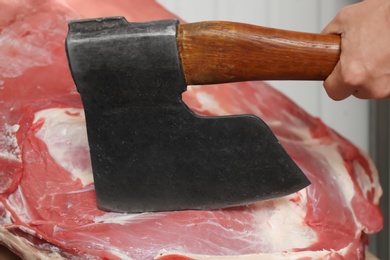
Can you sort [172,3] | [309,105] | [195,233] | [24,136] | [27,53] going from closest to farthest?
1. [195,233]
2. [24,136]
3. [27,53]
4. [172,3]
5. [309,105]

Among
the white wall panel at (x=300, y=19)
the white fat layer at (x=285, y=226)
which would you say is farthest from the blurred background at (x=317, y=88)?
the white fat layer at (x=285, y=226)

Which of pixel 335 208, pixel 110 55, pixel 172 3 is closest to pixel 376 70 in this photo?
pixel 335 208

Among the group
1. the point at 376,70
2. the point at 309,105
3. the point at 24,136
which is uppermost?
the point at 376,70

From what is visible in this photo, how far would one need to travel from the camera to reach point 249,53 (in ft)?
3.82

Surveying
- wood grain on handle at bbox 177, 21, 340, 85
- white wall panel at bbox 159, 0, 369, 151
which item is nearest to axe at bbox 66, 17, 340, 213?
wood grain on handle at bbox 177, 21, 340, 85

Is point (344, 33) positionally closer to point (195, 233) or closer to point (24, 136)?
point (195, 233)

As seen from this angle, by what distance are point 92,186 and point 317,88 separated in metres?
1.01

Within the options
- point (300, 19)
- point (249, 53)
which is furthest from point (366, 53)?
point (300, 19)

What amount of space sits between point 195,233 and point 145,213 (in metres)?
0.10

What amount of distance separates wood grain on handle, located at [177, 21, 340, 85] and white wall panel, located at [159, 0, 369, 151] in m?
0.83

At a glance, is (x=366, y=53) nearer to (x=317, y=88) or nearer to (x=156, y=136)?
(x=156, y=136)

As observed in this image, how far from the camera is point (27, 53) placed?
147 centimetres

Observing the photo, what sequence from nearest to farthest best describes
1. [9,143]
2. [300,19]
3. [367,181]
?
[9,143] → [367,181] → [300,19]

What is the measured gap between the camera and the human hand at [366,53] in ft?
3.78
